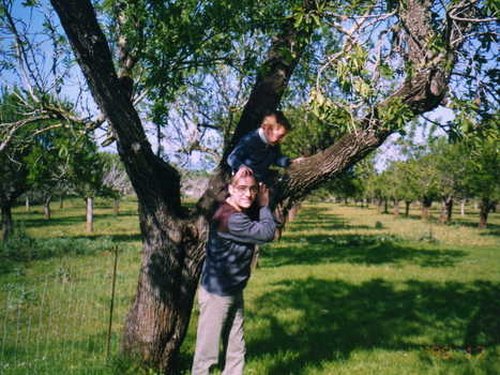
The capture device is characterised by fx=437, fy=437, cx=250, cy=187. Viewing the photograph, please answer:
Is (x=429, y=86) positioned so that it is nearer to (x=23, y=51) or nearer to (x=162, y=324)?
(x=162, y=324)

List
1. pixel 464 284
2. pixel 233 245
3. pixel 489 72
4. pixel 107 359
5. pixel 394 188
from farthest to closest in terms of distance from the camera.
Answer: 1. pixel 394 188
2. pixel 464 284
3. pixel 107 359
4. pixel 489 72
5. pixel 233 245

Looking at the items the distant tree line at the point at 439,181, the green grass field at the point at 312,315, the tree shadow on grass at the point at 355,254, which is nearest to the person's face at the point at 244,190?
the green grass field at the point at 312,315

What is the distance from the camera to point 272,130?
5008 mm

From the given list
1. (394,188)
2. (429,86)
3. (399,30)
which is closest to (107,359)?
(429,86)

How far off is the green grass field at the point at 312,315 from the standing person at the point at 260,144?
2879 millimetres

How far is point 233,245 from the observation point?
13.8ft

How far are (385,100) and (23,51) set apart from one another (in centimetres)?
429

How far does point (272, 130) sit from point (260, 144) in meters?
0.22

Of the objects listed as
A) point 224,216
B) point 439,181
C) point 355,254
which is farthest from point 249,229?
point 439,181

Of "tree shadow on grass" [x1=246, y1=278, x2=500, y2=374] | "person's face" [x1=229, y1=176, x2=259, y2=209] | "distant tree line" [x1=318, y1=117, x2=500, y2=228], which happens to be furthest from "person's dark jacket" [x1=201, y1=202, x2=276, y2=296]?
"distant tree line" [x1=318, y1=117, x2=500, y2=228]

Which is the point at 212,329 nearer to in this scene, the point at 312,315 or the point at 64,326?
the point at 64,326

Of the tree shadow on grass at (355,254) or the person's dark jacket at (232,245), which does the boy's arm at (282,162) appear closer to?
the person's dark jacket at (232,245)

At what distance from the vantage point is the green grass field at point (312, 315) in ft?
21.7

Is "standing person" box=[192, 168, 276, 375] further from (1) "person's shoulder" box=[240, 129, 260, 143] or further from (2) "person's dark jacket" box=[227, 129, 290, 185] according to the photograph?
(1) "person's shoulder" box=[240, 129, 260, 143]
